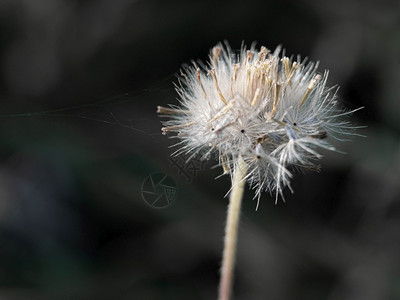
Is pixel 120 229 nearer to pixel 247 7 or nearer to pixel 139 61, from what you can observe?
pixel 139 61

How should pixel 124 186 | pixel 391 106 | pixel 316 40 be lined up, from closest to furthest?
pixel 124 186, pixel 391 106, pixel 316 40

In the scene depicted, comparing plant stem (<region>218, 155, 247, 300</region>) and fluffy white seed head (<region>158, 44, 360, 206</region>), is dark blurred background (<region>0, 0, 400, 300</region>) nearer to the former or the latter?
fluffy white seed head (<region>158, 44, 360, 206</region>)

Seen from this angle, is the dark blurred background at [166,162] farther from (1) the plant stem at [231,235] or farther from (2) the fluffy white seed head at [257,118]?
(1) the plant stem at [231,235]

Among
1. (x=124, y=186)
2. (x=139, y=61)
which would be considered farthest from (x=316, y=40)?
(x=124, y=186)

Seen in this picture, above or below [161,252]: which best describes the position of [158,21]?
above

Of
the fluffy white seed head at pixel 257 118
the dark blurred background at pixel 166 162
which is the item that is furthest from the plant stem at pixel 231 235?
the dark blurred background at pixel 166 162

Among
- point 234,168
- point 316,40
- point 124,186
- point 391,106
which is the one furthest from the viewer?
point 316,40
